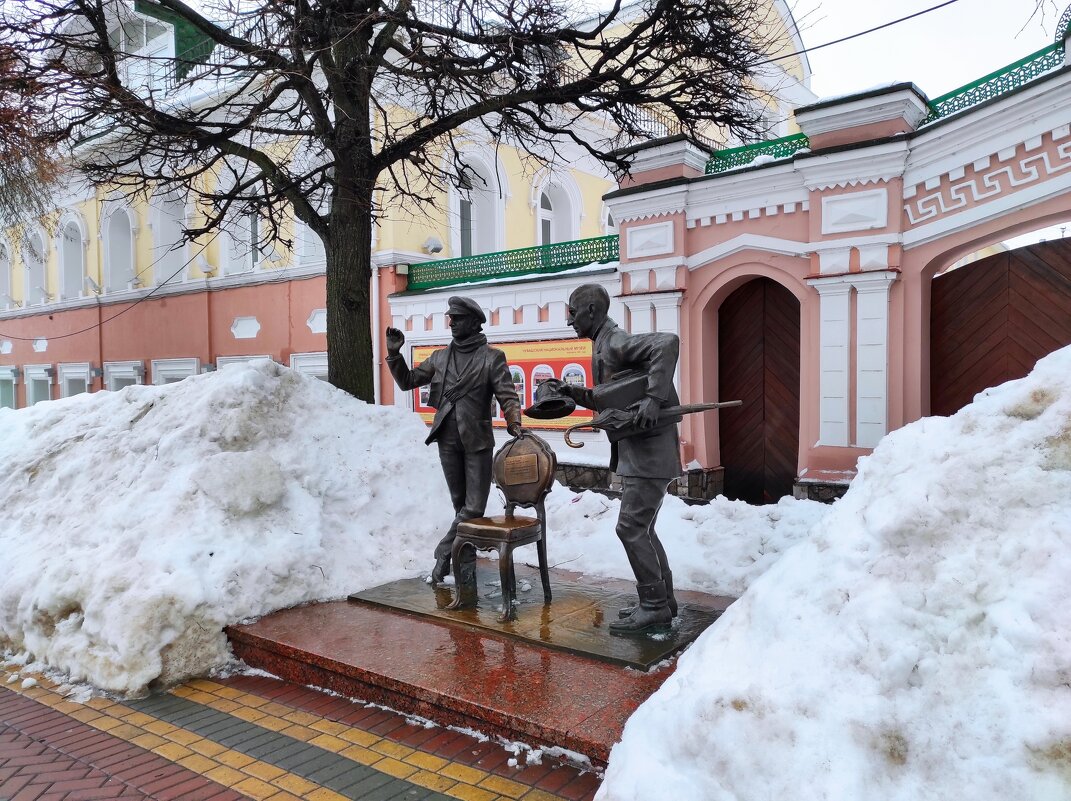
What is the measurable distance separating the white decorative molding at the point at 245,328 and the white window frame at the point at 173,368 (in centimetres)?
137

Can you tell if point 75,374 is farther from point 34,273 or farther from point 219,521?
point 219,521

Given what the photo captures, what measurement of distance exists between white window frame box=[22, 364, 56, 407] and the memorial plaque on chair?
19944 mm

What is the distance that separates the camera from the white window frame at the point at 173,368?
16.6 m

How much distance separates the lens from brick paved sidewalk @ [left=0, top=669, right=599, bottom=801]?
3.19 m

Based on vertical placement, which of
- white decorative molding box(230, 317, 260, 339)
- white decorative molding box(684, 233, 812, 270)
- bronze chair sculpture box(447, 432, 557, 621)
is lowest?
bronze chair sculpture box(447, 432, 557, 621)

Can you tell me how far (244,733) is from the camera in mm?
3775

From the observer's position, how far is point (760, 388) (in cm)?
888

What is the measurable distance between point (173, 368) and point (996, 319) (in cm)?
1591

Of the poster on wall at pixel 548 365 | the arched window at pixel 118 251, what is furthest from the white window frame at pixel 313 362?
the arched window at pixel 118 251

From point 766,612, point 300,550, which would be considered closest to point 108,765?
point 300,550

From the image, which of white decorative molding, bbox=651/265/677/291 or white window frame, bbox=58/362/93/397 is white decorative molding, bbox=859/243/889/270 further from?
white window frame, bbox=58/362/93/397

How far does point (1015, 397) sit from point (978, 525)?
23.4 inches

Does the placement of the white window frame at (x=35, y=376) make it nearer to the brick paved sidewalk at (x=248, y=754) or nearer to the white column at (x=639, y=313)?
the white column at (x=639, y=313)

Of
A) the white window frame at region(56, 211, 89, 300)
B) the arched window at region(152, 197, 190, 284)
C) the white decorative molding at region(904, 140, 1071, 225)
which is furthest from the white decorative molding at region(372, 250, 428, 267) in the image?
the white window frame at region(56, 211, 89, 300)
